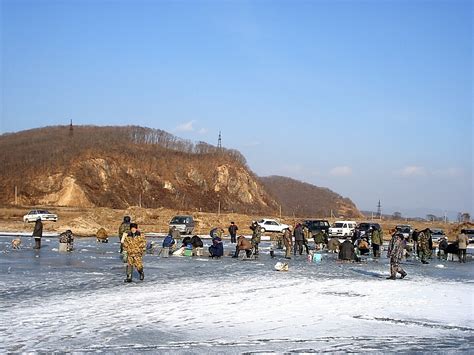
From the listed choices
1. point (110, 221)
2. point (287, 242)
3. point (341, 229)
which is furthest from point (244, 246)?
point (110, 221)

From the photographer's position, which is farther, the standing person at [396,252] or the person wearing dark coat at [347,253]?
the person wearing dark coat at [347,253]

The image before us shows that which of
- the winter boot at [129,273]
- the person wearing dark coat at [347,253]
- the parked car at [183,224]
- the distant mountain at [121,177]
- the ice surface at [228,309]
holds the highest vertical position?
the distant mountain at [121,177]

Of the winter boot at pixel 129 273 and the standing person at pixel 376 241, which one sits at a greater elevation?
the standing person at pixel 376 241

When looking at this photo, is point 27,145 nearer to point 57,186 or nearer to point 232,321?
point 57,186

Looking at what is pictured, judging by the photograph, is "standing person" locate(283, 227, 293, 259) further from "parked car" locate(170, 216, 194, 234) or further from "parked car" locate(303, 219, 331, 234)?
"parked car" locate(303, 219, 331, 234)

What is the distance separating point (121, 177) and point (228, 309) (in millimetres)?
91586

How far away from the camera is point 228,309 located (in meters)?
14.4

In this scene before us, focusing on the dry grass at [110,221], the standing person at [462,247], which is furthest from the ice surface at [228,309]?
the dry grass at [110,221]

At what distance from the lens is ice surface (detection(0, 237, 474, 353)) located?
1089 centimetres

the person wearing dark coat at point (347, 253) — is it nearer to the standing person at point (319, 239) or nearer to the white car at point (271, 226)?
the standing person at point (319, 239)

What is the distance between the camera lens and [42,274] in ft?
66.0

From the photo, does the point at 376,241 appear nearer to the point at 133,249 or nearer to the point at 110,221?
the point at 133,249

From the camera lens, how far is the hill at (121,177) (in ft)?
309

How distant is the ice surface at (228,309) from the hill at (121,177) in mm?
72237
